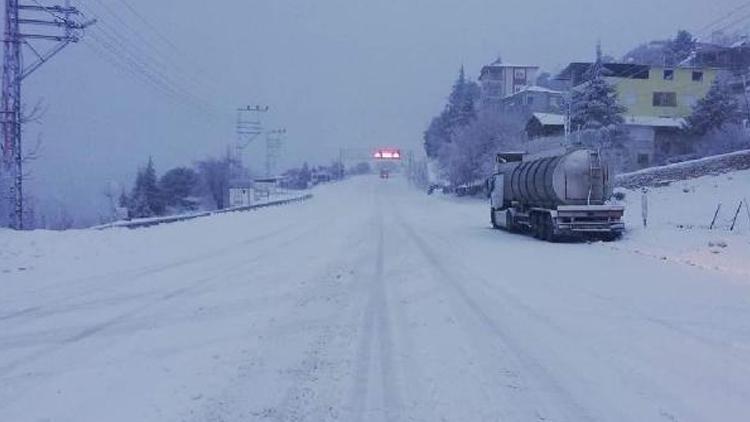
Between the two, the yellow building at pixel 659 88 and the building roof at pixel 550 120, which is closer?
the building roof at pixel 550 120

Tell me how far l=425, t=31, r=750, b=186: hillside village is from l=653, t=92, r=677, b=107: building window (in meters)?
0.10

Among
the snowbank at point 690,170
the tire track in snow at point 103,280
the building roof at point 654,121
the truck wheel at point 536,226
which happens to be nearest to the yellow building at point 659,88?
the building roof at point 654,121

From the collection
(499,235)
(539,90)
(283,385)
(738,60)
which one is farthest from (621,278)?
(539,90)

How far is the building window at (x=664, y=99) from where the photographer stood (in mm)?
74438

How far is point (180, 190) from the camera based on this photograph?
346ft

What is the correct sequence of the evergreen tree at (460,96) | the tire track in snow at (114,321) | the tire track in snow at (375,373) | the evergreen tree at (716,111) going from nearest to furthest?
the tire track in snow at (375,373), the tire track in snow at (114,321), the evergreen tree at (716,111), the evergreen tree at (460,96)

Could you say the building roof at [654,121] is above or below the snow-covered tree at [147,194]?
above

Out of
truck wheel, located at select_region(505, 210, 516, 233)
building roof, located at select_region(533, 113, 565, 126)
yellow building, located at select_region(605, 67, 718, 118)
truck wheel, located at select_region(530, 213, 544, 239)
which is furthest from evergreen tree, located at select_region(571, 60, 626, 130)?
truck wheel, located at select_region(530, 213, 544, 239)

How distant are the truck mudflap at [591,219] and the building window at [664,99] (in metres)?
52.9

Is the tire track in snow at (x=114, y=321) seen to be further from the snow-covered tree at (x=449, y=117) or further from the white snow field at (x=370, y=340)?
the snow-covered tree at (x=449, y=117)

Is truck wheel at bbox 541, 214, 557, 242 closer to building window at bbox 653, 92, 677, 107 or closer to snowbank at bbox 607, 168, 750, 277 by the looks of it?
snowbank at bbox 607, 168, 750, 277

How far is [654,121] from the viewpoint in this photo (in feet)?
230

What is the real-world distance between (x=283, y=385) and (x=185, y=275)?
1011 centimetres

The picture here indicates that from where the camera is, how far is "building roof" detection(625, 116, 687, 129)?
224 ft
